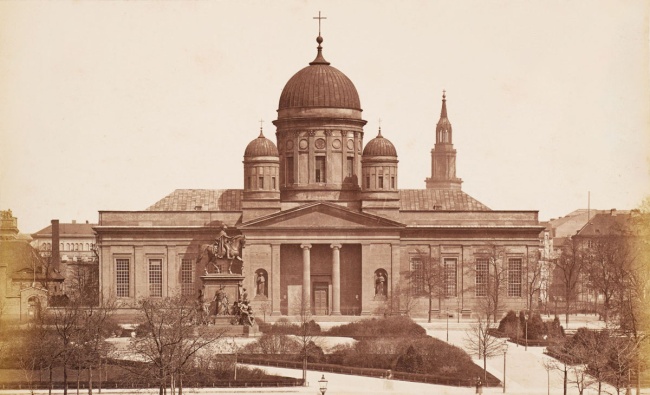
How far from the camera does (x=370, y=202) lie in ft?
431

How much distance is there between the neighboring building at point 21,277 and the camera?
118 meters

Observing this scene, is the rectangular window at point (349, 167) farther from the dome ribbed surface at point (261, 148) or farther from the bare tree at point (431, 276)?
the bare tree at point (431, 276)

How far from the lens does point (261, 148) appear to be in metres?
131

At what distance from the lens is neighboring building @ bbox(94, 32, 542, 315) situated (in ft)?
425

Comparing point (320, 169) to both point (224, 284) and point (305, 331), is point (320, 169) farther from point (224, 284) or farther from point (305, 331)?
point (305, 331)

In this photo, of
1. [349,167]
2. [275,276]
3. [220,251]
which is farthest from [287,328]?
[349,167]

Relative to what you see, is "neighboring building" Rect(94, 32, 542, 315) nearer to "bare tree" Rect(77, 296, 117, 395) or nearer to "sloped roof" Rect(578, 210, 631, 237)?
"sloped roof" Rect(578, 210, 631, 237)

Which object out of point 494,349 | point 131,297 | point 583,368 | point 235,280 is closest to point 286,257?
point 131,297

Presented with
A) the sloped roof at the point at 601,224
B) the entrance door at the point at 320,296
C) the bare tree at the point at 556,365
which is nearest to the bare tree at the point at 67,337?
the bare tree at the point at 556,365

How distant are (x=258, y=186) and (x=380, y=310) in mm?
→ 13165

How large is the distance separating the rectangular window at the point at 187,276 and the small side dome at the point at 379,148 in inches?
618

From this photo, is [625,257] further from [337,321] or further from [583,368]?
[583,368]

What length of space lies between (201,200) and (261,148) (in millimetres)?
8859

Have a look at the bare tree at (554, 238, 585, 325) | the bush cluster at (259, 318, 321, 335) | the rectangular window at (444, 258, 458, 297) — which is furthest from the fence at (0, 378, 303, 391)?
the rectangular window at (444, 258, 458, 297)
